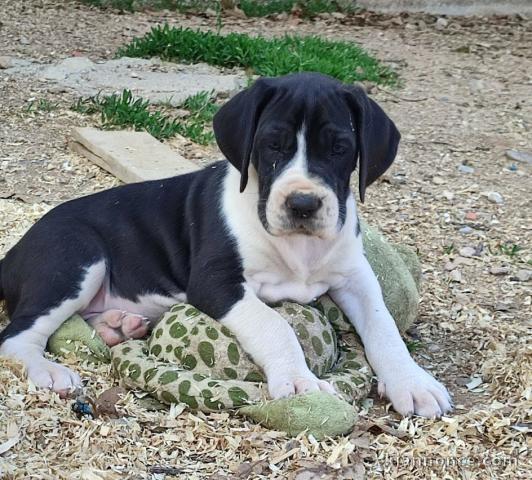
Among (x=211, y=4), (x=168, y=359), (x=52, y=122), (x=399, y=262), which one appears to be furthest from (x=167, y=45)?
(x=168, y=359)

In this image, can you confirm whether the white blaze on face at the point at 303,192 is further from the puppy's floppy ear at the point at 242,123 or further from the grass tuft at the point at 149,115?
the grass tuft at the point at 149,115

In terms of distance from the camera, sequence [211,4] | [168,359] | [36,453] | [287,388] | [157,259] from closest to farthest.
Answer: [36,453], [287,388], [168,359], [157,259], [211,4]

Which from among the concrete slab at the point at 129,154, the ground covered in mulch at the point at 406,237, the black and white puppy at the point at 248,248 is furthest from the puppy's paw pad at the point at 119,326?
the concrete slab at the point at 129,154

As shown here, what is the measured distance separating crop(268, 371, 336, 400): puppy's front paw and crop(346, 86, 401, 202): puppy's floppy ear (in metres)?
0.89

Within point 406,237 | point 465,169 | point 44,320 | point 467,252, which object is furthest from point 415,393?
point 465,169

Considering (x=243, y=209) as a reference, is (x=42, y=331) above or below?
below

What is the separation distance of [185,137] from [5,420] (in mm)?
4262

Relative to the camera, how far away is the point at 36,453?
3904 mm

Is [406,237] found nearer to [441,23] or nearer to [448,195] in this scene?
[448,195]

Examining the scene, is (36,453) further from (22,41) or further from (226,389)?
(22,41)

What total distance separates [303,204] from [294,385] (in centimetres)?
A: 75

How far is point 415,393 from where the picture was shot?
14.5ft

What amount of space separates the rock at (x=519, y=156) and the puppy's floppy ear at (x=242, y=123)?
406cm

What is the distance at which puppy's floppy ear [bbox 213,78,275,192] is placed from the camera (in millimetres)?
4496
